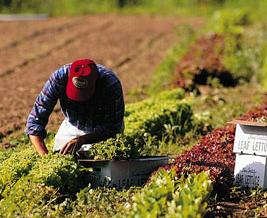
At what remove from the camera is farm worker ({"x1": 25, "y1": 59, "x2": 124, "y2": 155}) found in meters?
7.30

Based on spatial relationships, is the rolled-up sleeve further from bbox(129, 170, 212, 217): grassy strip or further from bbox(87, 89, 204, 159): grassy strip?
bbox(129, 170, 212, 217): grassy strip

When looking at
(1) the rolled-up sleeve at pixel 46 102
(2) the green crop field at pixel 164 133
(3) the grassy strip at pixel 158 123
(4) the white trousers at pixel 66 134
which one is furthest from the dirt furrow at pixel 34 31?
(1) the rolled-up sleeve at pixel 46 102

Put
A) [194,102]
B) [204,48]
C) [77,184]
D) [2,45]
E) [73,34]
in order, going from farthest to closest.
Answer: [73,34] → [2,45] → [204,48] → [194,102] → [77,184]

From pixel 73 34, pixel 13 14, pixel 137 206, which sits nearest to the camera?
pixel 137 206

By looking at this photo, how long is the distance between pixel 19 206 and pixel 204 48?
10.5 metres

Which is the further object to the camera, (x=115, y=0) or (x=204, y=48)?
(x=115, y=0)

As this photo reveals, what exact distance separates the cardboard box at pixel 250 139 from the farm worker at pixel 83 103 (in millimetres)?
1103

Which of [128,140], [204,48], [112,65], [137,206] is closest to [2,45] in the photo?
[112,65]

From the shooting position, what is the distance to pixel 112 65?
18578 mm

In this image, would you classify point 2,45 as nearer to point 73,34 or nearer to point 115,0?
point 73,34

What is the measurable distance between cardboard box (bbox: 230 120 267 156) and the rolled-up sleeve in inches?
61.4

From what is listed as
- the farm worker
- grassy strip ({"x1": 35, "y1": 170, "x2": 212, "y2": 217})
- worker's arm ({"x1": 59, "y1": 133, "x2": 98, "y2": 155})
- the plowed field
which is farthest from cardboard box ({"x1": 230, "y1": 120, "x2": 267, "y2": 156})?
the plowed field

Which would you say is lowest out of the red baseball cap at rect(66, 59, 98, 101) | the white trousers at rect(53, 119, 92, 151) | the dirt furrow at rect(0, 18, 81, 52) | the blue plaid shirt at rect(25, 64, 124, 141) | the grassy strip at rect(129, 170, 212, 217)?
the dirt furrow at rect(0, 18, 81, 52)

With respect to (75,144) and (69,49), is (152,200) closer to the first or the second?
(75,144)
